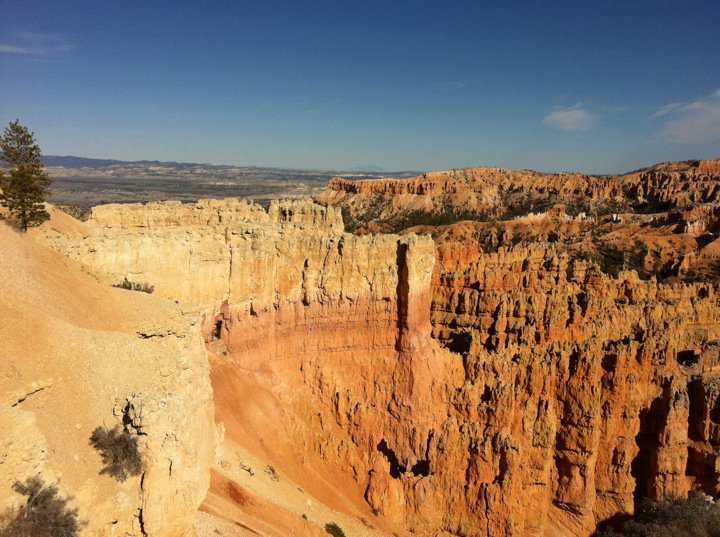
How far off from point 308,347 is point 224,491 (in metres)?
10.5

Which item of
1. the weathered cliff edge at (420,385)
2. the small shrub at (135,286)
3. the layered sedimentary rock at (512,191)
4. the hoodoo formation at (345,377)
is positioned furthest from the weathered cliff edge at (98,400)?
the layered sedimentary rock at (512,191)

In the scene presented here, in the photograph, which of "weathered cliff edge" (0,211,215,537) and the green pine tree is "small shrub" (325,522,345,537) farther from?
the green pine tree

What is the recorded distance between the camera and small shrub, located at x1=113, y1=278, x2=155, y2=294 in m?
17.3

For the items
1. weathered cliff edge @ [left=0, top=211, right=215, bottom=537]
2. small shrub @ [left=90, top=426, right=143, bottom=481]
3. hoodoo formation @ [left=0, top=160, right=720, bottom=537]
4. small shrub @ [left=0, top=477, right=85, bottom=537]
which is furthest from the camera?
hoodoo formation @ [left=0, top=160, right=720, bottom=537]

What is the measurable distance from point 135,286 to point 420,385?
548 inches

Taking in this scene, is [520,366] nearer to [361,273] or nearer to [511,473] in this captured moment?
[511,473]

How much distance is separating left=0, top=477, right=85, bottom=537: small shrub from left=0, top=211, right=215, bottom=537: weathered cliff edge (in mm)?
111

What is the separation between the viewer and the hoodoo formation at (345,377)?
10805mm

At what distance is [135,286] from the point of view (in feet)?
59.5

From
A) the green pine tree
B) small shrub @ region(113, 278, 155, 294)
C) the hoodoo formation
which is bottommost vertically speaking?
the hoodoo formation

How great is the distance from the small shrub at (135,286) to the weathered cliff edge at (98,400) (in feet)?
13.4

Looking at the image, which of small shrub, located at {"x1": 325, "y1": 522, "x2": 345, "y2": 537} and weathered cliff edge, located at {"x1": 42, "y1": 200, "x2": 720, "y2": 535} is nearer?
small shrub, located at {"x1": 325, "y1": 522, "x2": 345, "y2": 537}

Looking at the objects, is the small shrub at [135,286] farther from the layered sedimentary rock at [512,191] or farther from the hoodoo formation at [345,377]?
the layered sedimentary rock at [512,191]

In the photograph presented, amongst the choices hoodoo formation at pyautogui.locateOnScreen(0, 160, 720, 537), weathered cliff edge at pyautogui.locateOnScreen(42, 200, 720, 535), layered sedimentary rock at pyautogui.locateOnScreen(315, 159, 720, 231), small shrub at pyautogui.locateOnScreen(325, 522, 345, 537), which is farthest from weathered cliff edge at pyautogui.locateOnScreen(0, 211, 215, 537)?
layered sedimentary rock at pyautogui.locateOnScreen(315, 159, 720, 231)
